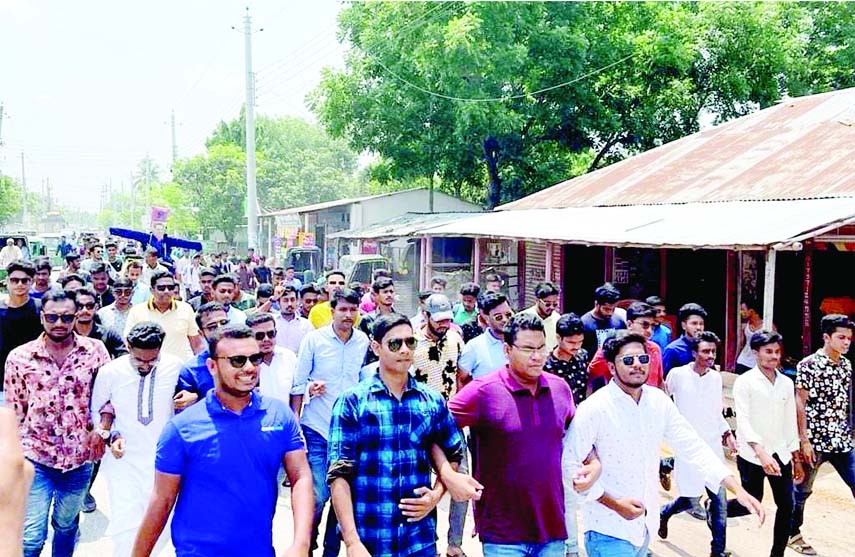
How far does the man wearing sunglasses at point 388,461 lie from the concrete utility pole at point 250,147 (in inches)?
855

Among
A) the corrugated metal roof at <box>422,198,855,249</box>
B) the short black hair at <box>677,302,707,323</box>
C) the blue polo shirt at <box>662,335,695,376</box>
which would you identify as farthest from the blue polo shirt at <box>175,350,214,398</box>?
the corrugated metal roof at <box>422,198,855,249</box>

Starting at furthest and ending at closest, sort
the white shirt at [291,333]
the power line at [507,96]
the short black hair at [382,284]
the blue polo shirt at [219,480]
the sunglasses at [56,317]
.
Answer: the power line at [507,96], the white shirt at [291,333], the short black hair at [382,284], the sunglasses at [56,317], the blue polo shirt at [219,480]

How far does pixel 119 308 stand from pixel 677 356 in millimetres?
5091

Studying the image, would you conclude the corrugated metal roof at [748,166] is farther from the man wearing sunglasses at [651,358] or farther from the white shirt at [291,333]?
the white shirt at [291,333]

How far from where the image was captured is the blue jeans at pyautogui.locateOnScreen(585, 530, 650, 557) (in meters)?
3.74

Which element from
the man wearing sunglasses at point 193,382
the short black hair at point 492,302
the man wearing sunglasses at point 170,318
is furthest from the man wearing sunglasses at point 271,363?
the short black hair at point 492,302

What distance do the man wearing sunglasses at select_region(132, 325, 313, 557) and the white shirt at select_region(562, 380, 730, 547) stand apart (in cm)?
138

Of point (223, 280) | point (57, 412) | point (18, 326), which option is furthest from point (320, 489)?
point (223, 280)

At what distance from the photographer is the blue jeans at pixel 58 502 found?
4.40 meters

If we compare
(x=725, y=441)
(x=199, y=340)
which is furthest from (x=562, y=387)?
(x=199, y=340)

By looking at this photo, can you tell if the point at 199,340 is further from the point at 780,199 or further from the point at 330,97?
the point at 330,97

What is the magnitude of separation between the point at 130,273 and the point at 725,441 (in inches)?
264

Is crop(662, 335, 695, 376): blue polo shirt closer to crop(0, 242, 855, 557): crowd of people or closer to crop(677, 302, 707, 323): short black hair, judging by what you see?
crop(0, 242, 855, 557): crowd of people

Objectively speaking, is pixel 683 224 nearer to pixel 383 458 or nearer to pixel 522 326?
pixel 522 326
